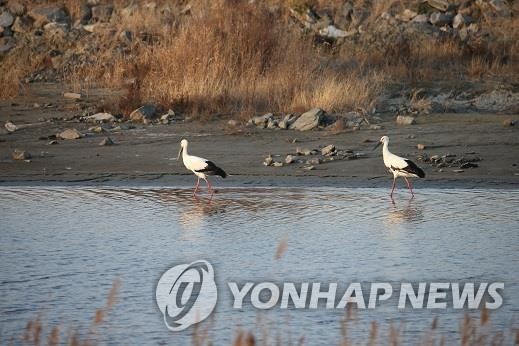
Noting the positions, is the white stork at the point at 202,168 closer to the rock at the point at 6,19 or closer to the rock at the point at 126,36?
the rock at the point at 126,36

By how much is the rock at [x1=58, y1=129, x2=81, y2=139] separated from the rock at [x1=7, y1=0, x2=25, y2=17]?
15774mm

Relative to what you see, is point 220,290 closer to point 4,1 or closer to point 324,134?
point 324,134

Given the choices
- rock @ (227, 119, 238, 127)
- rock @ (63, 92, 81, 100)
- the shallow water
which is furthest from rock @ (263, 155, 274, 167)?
rock @ (63, 92, 81, 100)

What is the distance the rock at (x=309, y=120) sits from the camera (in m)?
16.7

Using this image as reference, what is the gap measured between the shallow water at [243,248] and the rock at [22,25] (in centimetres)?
1690

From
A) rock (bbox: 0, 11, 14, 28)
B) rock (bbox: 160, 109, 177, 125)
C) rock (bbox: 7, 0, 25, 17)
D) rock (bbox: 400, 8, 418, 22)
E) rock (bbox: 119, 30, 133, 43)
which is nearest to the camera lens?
rock (bbox: 160, 109, 177, 125)

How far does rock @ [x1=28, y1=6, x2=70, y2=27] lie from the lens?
→ 30.4 metres

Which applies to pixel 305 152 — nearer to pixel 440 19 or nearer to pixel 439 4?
pixel 440 19

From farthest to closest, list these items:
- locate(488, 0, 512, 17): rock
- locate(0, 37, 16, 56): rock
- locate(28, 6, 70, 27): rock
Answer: locate(28, 6, 70, 27): rock < locate(488, 0, 512, 17): rock < locate(0, 37, 16, 56): rock

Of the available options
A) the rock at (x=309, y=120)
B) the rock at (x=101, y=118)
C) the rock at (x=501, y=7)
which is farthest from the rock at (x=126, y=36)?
the rock at (x=501, y=7)

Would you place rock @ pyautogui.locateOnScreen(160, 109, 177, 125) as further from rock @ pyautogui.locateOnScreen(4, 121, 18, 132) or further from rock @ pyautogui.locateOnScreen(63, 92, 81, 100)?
rock @ pyautogui.locateOnScreen(63, 92, 81, 100)

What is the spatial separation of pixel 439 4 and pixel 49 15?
35.3ft

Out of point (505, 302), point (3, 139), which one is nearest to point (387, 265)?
point (505, 302)

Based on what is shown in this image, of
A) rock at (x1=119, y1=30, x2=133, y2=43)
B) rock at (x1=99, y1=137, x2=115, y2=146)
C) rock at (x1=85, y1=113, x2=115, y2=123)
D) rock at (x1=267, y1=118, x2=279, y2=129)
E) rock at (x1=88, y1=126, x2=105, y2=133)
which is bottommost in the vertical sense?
rock at (x1=119, y1=30, x2=133, y2=43)
